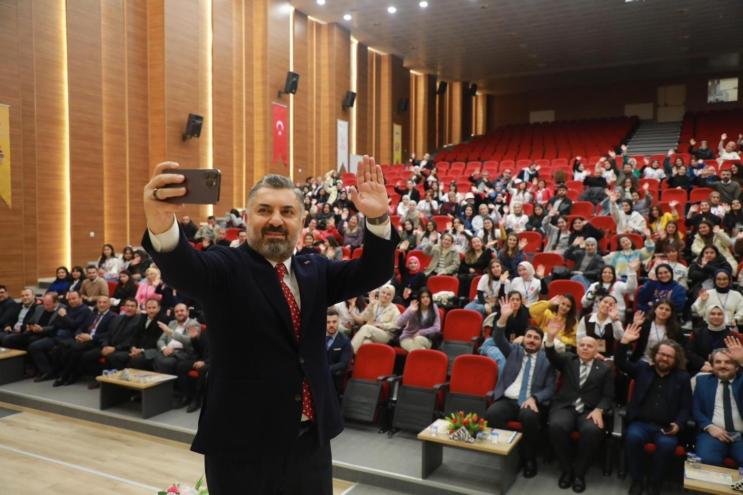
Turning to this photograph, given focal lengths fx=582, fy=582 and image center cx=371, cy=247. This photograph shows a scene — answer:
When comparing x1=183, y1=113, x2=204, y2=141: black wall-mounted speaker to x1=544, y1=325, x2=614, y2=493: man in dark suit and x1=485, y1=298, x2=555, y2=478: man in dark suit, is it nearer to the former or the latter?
x1=485, y1=298, x2=555, y2=478: man in dark suit

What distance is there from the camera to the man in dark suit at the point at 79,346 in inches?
234

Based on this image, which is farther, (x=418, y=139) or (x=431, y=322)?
(x=418, y=139)

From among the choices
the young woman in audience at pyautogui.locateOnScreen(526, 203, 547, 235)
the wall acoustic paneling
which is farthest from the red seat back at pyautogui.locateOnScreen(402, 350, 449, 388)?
the wall acoustic paneling

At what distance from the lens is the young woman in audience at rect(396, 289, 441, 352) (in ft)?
17.0

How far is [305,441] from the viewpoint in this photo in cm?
125

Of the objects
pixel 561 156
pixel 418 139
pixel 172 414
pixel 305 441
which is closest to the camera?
pixel 305 441

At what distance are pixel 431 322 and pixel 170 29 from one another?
7.28 meters

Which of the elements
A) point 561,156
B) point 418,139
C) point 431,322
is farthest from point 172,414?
point 418,139

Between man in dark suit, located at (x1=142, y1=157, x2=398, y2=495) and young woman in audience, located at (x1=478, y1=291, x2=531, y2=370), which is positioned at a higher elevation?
man in dark suit, located at (x1=142, y1=157, x2=398, y2=495)

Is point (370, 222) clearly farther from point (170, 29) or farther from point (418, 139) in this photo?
point (418, 139)

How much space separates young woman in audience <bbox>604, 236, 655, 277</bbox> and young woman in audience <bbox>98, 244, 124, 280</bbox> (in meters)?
6.28

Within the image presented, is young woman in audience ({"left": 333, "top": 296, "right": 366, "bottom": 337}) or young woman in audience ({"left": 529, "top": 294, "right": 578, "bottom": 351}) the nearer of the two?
young woman in audience ({"left": 529, "top": 294, "right": 578, "bottom": 351})

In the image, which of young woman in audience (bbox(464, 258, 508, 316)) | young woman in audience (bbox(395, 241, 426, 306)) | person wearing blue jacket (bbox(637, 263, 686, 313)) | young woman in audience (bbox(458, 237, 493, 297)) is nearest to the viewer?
person wearing blue jacket (bbox(637, 263, 686, 313))

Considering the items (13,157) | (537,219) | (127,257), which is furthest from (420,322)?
(13,157)
